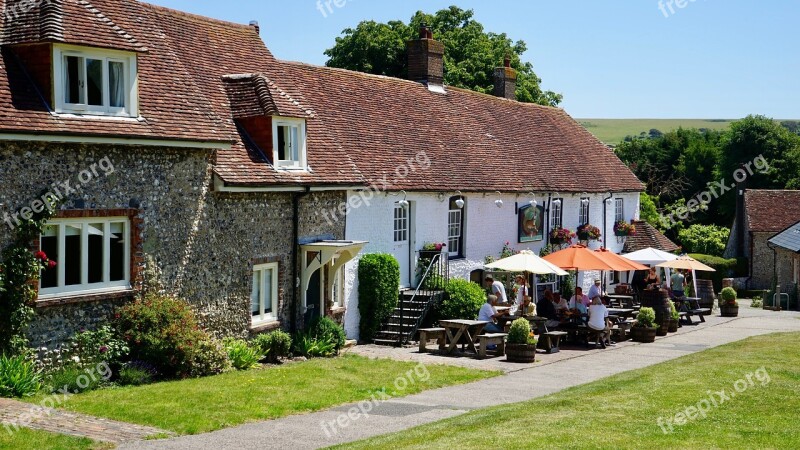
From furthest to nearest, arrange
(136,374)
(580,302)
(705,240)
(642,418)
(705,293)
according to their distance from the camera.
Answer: (705,240) → (705,293) → (580,302) → (136,374) → (642,418)

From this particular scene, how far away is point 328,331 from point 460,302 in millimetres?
4635

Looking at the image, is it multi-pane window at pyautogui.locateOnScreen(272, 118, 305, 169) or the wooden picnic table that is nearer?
multi-pane window at pyautogui.locateOnScreen(272, 118, 305, 169)

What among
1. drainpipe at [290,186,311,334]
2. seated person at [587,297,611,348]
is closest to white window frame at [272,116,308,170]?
drainpipe at [290,186,311,334]

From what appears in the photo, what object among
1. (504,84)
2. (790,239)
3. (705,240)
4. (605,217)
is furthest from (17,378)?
(705,240)

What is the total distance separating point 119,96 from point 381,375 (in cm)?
730

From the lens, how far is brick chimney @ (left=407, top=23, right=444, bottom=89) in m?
33.3

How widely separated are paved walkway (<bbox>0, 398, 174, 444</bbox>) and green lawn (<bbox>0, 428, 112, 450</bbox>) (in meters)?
0.18

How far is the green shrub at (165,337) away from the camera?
1748 cm

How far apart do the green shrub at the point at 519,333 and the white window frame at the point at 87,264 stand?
8.68 meters

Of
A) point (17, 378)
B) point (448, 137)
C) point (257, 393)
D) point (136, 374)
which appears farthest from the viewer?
point (448, 137)

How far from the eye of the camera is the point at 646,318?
2662 centimetres

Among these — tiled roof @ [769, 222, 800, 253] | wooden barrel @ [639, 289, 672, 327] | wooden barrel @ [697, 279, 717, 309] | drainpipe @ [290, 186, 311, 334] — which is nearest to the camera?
drainpipe @ [290, 186, 311, 334]

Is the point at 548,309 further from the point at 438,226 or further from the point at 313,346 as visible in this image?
the point at 313,346

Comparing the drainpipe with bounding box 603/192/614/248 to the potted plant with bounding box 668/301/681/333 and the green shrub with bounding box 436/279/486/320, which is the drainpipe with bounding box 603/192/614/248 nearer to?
the potted plant with bounding box 668/301/681/333
